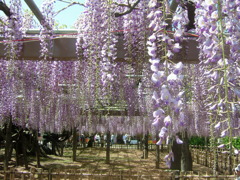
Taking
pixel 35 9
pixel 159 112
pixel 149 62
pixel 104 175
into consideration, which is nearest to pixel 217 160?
pixel 104 175

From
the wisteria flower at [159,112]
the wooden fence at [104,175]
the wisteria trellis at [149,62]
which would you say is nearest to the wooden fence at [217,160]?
the wisteria trellis at [149,62]

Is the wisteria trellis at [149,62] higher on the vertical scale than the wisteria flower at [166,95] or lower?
higher

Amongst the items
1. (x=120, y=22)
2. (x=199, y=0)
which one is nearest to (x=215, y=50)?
(x=199, y=0)

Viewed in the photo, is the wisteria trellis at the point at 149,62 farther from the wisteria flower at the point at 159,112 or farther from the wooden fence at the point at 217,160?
the wooden fence at the point at 217,160

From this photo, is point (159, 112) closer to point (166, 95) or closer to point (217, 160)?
point (166, 95)

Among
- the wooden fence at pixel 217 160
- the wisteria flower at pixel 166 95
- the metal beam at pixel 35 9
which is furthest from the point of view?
the wooden fence at pixel 217 160

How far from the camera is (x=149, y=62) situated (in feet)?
12.9

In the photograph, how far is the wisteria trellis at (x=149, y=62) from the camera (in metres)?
1.53

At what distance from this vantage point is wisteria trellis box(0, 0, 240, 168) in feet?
5.01

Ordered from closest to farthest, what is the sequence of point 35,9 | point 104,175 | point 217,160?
point 35,9 < point 104,175 < point 217,160

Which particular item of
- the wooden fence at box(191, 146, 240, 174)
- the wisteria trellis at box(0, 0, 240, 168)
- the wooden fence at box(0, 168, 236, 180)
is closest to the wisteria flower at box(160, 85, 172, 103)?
the wisteria trellis at box(0, 0, 240, 168)

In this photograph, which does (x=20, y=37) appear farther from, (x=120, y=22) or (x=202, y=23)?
(x=202, y=23)

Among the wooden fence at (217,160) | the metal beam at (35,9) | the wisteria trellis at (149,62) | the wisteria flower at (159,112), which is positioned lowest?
the wooden fence at (217,160)

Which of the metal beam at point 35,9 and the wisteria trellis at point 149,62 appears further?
the metal beam at point 35,9
